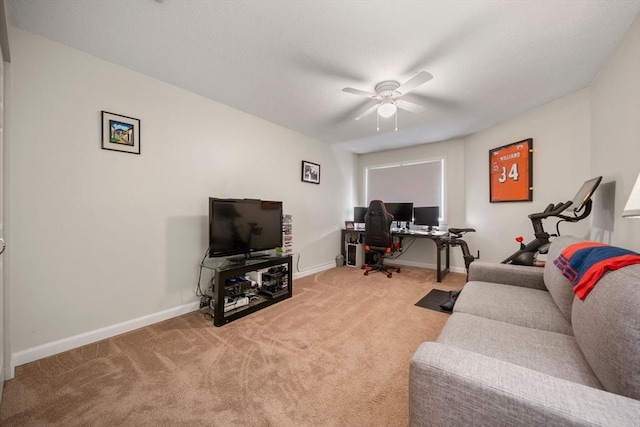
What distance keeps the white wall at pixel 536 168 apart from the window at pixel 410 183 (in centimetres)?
48

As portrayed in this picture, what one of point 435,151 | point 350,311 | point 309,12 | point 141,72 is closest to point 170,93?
point 141,72

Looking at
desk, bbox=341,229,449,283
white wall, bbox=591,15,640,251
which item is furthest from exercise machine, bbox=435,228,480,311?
white wall, bbox=591,15,640,251

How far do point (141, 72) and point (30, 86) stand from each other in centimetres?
78

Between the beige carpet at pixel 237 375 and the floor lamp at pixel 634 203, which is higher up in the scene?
the floor lamp at pixel 634 203

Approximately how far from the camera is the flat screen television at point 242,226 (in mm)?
2496

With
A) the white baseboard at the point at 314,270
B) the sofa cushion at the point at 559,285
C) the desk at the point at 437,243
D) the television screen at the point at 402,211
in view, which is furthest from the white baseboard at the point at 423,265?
the sofa cushion at the point at 559,285

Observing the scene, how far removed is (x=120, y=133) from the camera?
84.5 inches

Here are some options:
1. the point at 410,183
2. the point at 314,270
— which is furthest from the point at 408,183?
the point at 314,270

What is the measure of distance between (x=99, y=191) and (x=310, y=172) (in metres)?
2.75

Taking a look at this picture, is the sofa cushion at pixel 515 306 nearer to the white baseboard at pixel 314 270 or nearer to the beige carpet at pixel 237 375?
the beige carpet at pixel 237 375

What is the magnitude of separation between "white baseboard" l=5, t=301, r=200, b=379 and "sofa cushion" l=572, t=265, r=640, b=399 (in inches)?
118

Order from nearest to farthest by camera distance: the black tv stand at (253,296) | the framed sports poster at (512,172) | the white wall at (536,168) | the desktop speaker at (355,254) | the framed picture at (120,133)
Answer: the framed picture at (120,133) < the black tv stand at (253,296) < the white wall at (536,168) < the framed sports poster at (512,172) < the desktop speaker at (355,254)

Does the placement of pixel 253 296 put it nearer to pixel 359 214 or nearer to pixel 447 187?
pixel 359 214

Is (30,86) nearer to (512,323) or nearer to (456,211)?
(512,323)
